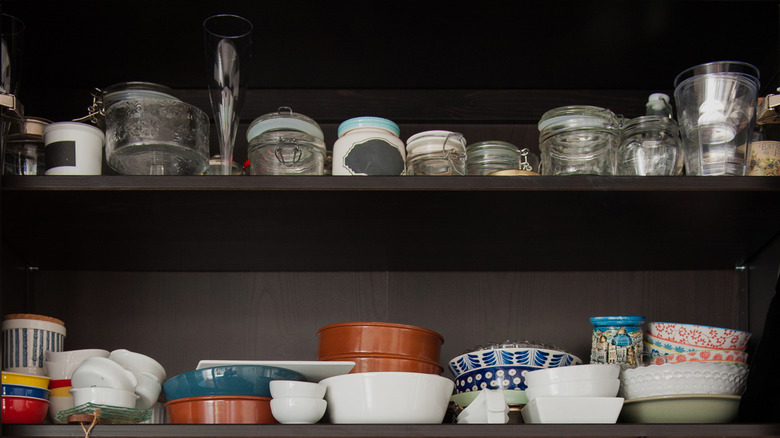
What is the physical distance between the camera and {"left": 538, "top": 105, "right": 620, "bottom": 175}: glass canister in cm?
143

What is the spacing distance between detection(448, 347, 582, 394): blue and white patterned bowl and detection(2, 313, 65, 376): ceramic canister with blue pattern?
2.26ft

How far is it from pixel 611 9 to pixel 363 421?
0.78m

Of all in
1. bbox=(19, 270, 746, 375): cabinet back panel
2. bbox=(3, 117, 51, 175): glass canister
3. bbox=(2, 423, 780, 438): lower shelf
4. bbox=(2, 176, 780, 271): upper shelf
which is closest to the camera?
bbox=(2, 423, 780, 438): lower shelf

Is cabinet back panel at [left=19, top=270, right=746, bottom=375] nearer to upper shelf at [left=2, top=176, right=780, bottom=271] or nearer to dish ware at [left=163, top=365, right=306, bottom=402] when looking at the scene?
upper shelf at [left=2, top=176, right=780, bottom=271]

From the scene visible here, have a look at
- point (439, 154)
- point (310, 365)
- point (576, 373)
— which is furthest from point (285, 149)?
point (576, 373)

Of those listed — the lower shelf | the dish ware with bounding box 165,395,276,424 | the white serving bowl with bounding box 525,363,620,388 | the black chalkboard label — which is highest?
the black chalkboard label

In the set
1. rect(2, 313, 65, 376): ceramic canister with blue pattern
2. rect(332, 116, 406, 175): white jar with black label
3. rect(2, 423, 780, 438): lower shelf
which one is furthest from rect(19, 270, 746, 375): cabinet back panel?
rect(2, 423, 780, 438): lower shelf

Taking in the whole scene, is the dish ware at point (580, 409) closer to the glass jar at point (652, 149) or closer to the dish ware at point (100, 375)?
the glass jar at point (652, 149)

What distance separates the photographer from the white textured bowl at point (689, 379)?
51.0 inches

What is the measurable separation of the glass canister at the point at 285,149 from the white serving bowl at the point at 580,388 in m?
0.50

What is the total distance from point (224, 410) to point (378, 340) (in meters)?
0.25

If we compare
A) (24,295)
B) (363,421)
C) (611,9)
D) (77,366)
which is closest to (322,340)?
(363,421)

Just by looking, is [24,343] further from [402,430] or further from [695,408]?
[695,408]

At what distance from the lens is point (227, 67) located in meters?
1.43
